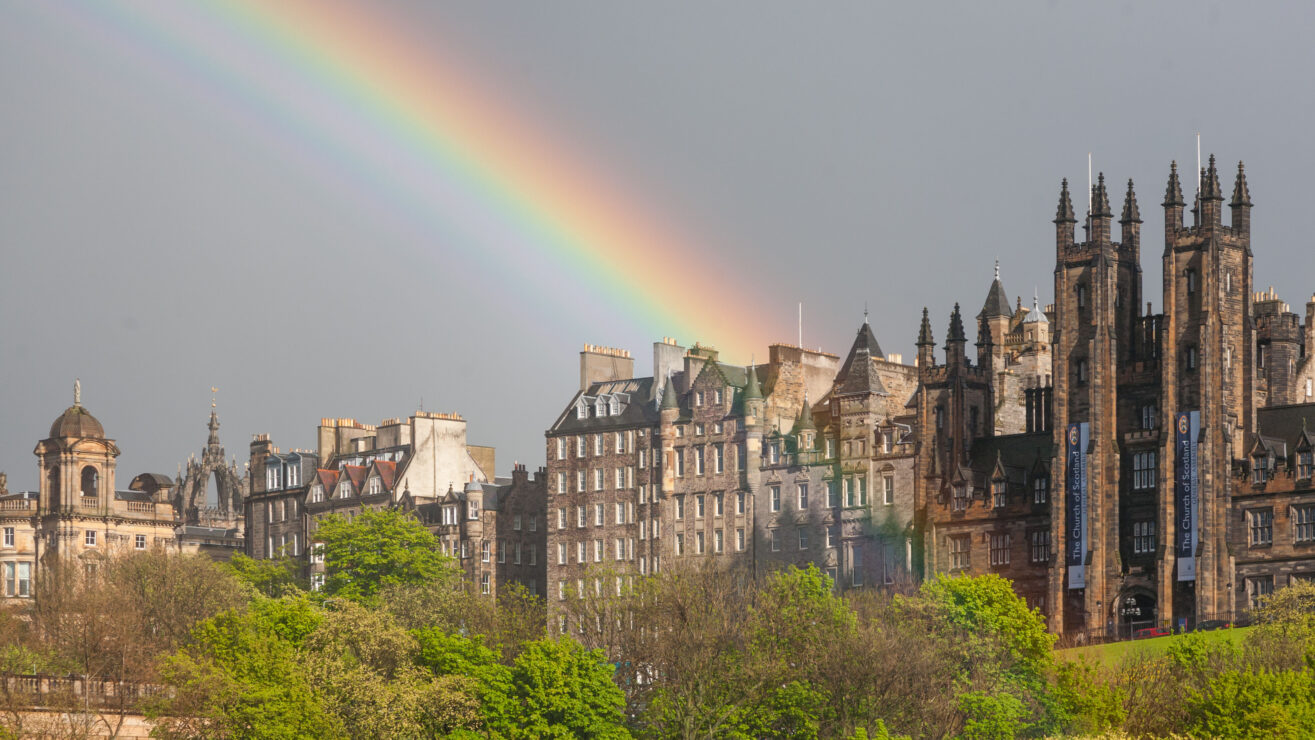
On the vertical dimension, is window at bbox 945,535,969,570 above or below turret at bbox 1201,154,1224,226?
below

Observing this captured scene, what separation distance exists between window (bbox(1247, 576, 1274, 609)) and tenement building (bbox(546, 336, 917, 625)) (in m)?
24.1

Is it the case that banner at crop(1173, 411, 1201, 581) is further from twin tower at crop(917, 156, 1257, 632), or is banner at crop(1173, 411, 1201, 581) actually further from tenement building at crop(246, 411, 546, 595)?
tenement building at crop(246, 411, 546, 595)

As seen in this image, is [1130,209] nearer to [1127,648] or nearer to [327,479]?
[1127,648]

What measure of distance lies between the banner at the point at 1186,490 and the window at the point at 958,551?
16.8 m

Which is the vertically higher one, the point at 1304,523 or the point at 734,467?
the point at 734,467

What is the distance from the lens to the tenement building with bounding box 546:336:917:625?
160 metres

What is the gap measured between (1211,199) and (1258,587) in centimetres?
2267

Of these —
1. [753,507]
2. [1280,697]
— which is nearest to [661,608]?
[1280,697]

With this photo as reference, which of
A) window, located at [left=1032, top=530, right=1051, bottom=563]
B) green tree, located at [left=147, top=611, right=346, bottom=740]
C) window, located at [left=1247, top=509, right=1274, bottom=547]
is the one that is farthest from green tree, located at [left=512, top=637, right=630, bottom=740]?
window, located at [left=1247, top=509, right=1274, bottom=547]

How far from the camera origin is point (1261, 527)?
445 ft

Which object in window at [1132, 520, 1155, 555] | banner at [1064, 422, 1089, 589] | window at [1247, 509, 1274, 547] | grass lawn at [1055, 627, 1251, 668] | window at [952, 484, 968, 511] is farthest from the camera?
window at [952, 484, 968, 511]

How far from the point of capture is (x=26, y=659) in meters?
127

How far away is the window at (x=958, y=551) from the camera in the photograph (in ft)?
496

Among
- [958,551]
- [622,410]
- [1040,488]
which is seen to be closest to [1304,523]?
[1040,488]
